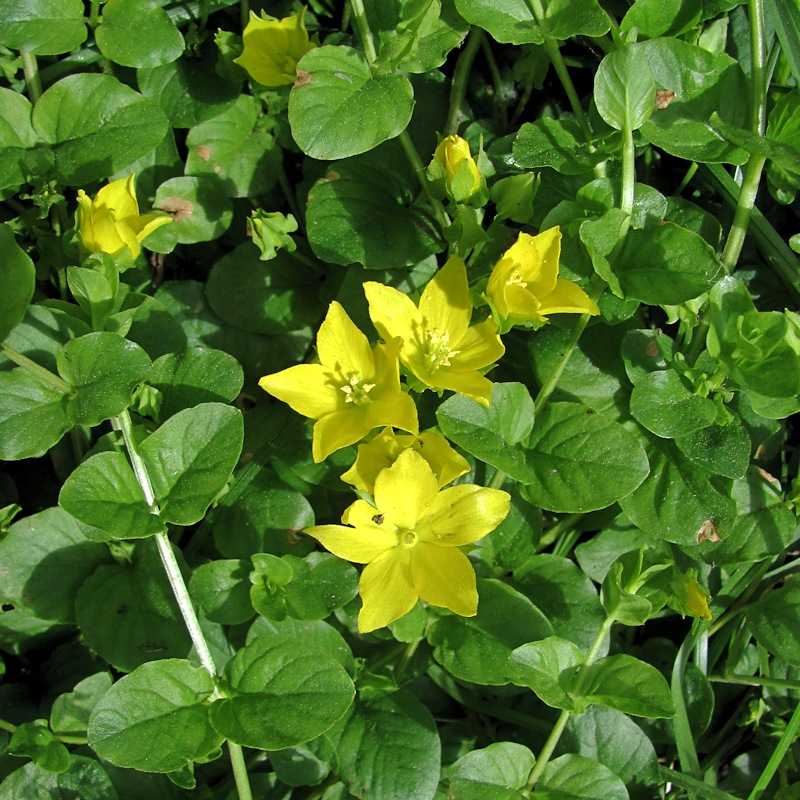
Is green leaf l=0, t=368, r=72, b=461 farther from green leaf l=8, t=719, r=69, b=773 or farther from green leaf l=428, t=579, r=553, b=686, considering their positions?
green leaf l=428, t=579, r=553, b=686

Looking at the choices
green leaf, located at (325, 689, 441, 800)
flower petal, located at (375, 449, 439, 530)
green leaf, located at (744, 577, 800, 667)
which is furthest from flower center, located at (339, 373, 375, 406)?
green leaf, located at (744, 577, 800, 667)

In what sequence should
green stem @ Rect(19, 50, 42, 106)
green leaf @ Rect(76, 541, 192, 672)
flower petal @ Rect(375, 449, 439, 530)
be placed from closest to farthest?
flower petal @ Rect(375, 449, 439, 530) < green leaf @ Rect(76, 541, 192, 672) < green stem @ Rect(19, 50, 42, 106)

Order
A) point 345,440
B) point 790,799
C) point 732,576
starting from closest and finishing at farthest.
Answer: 1. point 345,440
2. point 790,799
3. point 732,576

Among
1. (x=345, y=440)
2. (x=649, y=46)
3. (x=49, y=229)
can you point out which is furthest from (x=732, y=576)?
(x=49, y=229)

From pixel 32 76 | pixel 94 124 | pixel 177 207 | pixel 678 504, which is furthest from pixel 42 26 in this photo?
pixel 678 504

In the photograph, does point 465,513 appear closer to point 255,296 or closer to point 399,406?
point 399,406

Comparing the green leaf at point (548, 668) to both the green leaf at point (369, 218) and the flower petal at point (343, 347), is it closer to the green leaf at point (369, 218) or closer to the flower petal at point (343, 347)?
the flower petal at point (343, 347)

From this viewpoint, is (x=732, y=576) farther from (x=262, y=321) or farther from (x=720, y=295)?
(x=262, y=321)
